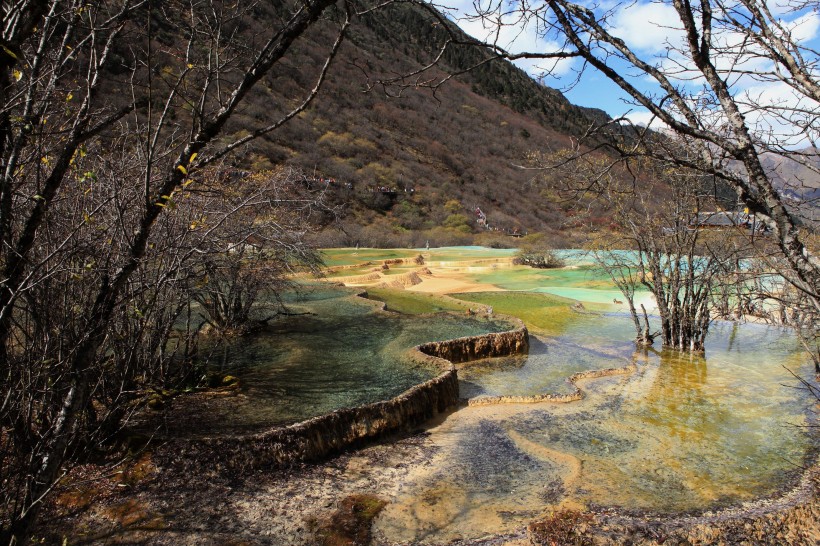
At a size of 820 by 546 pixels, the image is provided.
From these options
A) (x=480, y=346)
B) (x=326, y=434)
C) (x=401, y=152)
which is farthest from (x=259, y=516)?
(x=401, y=152)

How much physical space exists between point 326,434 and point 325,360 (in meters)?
2.86

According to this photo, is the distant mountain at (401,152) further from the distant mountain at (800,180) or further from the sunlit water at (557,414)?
the distant mountain at (800,180)

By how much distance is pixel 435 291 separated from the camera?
17.2m

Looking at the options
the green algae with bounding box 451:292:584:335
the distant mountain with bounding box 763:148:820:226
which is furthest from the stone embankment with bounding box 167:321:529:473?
the green algae with bounding box 451:292:584:335

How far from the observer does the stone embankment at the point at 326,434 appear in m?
5.07

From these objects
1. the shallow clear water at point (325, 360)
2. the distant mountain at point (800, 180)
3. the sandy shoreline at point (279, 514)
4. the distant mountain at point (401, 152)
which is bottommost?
the sandy shoreline at point (279, 514)

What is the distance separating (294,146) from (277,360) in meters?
35.4

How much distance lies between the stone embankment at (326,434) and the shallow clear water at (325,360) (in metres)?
0.41

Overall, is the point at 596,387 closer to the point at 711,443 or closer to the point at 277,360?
the point at 711,443

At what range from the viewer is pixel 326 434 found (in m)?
5.87

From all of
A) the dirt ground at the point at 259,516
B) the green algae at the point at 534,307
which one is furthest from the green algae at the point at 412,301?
the dirt ground at the point at 259,516

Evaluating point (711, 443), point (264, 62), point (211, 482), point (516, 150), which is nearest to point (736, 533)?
point (711, 443)

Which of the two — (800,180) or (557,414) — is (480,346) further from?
Result: (800,180)

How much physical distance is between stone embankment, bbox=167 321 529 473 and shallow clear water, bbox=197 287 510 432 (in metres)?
0.41
